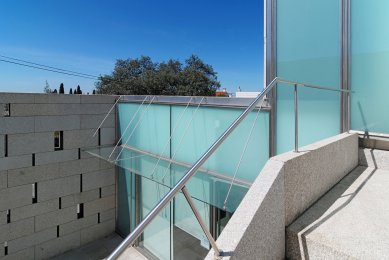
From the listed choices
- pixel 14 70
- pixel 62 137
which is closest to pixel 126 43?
pixel 14 70

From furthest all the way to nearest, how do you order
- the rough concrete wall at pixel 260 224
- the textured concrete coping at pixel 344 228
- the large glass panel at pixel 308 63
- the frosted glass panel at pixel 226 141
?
the frosted glass panel at pixel 226 141, the large glass panel at pixel 308 63, the textured concrete coping at pixel 344 228, the rough concrete wall at pixel 260 224

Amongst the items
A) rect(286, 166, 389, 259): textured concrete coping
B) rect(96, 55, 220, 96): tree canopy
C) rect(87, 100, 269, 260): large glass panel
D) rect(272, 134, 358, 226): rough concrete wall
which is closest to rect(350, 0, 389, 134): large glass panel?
rect(272, 134, 358, 226): rough concrete wall

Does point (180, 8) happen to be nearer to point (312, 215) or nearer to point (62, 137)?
point (62, 137)

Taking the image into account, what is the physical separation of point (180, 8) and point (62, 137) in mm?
28437

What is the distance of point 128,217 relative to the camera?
803cm

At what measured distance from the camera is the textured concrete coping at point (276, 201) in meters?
1.45

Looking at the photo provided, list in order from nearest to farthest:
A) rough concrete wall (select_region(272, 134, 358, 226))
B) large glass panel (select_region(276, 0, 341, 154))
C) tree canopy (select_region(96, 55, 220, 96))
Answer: rough concrete wall (select_region(272, 134, 358, 226)) < large glass panel (select_region(276, 0, 341, 154)) < tree canopy (select_region(96, 55, 220, 96))

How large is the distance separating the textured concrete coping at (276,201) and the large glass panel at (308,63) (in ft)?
4.84

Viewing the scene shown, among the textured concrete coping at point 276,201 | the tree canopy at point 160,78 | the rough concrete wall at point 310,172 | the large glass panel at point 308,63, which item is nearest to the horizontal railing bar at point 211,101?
the large glass panel at point 308,63

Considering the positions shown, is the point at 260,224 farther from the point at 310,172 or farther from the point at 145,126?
the point at 145,126

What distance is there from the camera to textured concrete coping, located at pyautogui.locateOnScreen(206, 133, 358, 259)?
1.45 metres

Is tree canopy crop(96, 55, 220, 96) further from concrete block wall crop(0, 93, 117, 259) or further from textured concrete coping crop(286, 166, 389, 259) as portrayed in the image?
textured concrete coping crop(286, 166, 389, 259)

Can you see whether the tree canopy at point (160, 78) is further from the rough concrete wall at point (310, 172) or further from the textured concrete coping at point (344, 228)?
the textured concrete coping at point (344, 228)

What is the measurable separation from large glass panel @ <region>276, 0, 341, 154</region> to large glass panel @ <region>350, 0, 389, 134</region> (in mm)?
215
